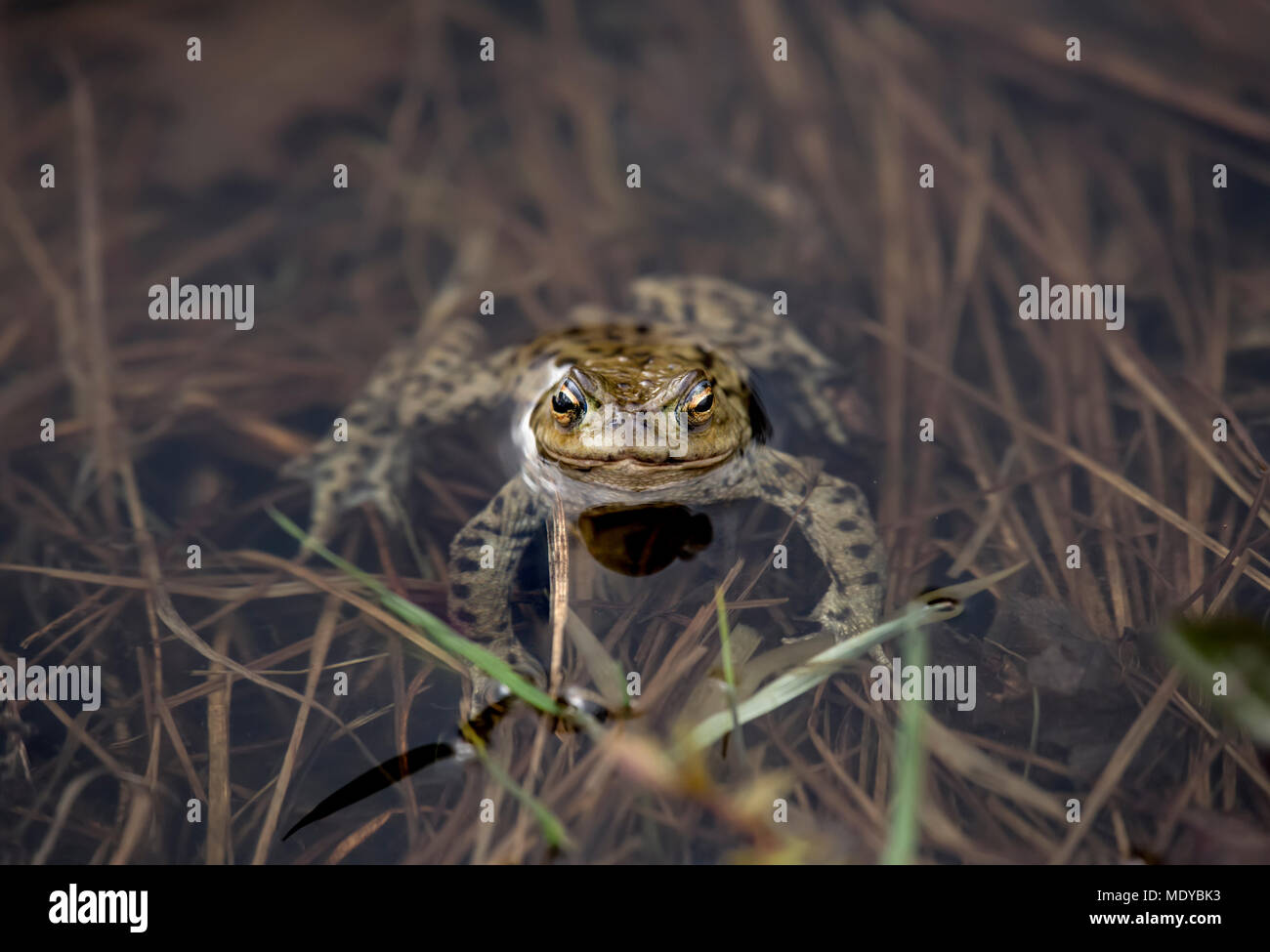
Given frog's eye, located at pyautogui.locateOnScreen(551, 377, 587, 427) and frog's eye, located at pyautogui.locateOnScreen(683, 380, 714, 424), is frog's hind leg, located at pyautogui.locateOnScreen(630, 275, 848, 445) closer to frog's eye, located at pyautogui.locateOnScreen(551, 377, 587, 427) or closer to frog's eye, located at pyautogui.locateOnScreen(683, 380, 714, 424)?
frog's eye, located at pyautogui.locateOnScreen(683, 380, 714, 424)

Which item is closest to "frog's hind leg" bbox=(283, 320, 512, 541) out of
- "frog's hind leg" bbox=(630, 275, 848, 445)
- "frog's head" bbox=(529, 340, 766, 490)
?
"frog's head" bbox=(529, 340, 766, 490)

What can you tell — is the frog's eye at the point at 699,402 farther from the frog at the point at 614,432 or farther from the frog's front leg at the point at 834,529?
the frog's front leg at the point at 834,529

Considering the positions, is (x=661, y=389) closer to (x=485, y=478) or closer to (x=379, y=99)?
(x=485, y=478)

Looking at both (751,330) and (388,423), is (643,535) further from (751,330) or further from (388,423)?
(388,423)

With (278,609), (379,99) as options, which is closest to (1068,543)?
(278,609)

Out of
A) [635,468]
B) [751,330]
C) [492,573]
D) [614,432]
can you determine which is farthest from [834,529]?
[492,573]

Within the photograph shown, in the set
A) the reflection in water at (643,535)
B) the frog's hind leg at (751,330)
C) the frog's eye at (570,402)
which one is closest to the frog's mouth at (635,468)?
the frog's eye at (570,402)
